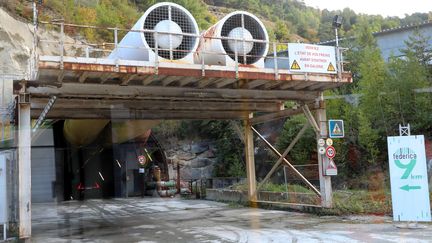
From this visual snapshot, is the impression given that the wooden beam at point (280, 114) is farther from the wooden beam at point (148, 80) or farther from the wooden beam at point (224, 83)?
the wooden beam at point (148, 80)

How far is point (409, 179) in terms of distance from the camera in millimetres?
11594

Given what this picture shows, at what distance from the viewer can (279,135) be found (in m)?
27.6

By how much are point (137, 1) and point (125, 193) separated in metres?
34.4

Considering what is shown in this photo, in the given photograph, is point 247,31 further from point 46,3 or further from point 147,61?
point 46,3

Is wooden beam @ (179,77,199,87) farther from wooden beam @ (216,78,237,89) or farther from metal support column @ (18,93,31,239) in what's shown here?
metal support column @ (18,93,31,239)

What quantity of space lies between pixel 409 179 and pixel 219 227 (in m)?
5.50

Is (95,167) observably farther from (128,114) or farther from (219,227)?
(219,227)

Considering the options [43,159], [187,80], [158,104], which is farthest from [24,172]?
[43,159]

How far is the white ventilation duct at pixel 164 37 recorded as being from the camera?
12.3 m

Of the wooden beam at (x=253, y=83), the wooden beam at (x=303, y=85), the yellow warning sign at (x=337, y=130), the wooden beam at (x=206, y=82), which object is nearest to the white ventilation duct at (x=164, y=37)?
the wooden beam at (x=206, y=82)

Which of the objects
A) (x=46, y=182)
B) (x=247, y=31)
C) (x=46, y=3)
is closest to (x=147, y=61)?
(x=247, y=31)

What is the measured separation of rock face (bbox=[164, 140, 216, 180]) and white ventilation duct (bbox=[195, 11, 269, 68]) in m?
17.6

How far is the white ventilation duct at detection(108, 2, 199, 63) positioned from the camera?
Result: 1226 centimetres

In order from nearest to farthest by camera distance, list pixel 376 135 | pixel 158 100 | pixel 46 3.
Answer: pixel 158 100, pixel 376 135, pixel 46 3
